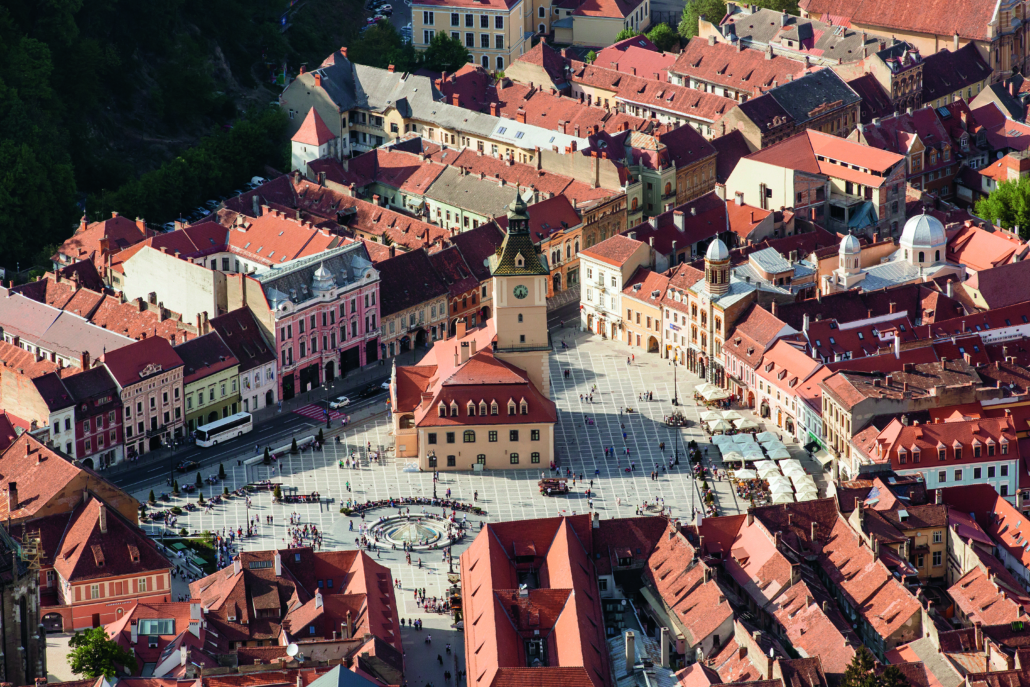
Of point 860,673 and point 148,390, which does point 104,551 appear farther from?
point 860,673

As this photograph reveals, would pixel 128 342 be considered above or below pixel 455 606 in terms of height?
above

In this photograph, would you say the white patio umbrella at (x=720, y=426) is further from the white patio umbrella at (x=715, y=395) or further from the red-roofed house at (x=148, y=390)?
the red-roofed house at (x=148, y=390)

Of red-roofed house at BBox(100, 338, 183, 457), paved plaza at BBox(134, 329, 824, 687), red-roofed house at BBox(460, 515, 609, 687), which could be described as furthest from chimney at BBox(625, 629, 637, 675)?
red-roofed house at BBox(100, 338, 183, 457)

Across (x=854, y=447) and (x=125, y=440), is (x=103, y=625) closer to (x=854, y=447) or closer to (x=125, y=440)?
(x=125, y=440)

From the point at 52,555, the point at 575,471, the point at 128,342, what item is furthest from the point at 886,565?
the point at 128,342

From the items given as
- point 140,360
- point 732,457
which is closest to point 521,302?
point 732,457

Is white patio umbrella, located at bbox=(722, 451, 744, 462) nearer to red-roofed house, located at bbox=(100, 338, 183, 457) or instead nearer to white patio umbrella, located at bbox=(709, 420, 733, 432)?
white patio umbrella, located at bbox=(709, 420, 733, 432)
